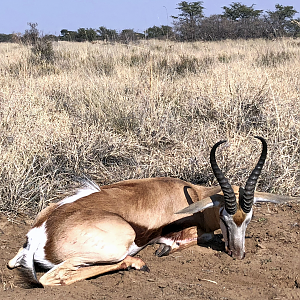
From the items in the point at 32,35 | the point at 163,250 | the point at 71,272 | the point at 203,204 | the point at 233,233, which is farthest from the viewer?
the point at 32,35

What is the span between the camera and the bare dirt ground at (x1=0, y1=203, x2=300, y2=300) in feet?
11.5

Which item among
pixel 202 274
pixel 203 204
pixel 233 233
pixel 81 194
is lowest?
pixel 202 274

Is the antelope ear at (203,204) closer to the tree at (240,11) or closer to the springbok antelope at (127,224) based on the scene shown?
the springbok antelope at (127,224)

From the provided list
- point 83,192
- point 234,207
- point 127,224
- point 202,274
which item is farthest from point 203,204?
point 83,192

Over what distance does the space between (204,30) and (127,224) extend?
18.5m

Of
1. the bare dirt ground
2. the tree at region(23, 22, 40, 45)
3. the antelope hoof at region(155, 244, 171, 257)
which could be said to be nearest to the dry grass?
the bare dirt ground

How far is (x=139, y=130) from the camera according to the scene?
7.41m

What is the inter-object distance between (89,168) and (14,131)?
158 cm

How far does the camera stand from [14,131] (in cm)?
680

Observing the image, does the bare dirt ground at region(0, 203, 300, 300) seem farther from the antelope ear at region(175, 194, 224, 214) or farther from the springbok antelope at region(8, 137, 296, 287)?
the antelope ear at region(175, 194, 224, 214)

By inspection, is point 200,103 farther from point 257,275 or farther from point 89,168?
point 257,275

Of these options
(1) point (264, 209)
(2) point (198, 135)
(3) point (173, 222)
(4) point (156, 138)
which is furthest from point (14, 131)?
(1) point (264, 209)

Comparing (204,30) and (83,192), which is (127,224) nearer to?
(83,192)

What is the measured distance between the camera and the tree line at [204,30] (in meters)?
15.0
